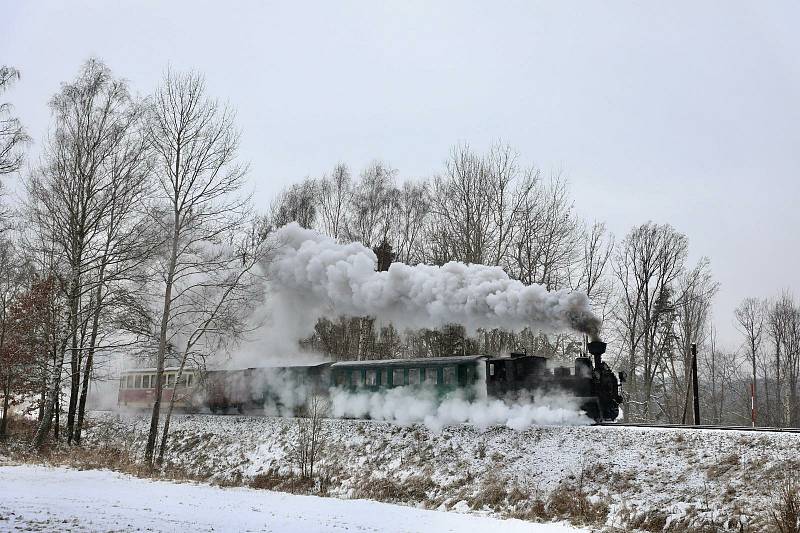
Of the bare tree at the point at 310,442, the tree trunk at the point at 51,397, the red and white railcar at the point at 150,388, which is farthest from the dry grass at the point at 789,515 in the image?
the red and white railcar at the point at 150,388

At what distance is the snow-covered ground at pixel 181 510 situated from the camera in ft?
34.2

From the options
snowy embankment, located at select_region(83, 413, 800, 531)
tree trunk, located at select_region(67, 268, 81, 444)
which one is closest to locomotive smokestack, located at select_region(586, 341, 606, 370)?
snowy embankment, located at select_region(83, 413, 800, 531)

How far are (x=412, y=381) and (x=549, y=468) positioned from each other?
7.52 m

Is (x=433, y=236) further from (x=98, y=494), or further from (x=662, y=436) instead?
(x=98, y=494)

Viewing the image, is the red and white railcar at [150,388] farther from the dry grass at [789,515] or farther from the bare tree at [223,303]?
the dry grass at [789,515]

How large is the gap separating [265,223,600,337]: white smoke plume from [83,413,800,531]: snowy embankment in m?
4.09

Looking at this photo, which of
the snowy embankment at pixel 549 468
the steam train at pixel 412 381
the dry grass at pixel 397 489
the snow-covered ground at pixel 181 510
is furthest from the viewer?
the steam train at pixel 412 381

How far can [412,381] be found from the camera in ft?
78.2

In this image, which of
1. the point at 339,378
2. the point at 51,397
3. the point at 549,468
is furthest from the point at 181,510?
the point at 339,378

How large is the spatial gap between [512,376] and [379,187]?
74.5 feet

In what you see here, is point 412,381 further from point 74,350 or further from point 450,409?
point 74,350

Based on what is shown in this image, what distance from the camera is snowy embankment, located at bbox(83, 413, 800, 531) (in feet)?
43.9

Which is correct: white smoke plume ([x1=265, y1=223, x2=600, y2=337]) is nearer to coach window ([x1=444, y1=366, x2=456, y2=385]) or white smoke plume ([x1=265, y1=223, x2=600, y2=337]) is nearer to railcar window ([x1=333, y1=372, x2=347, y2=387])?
coach window ([x1=444, y1=366, x2=456, y2=385])

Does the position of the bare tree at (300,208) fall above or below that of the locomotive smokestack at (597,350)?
above
